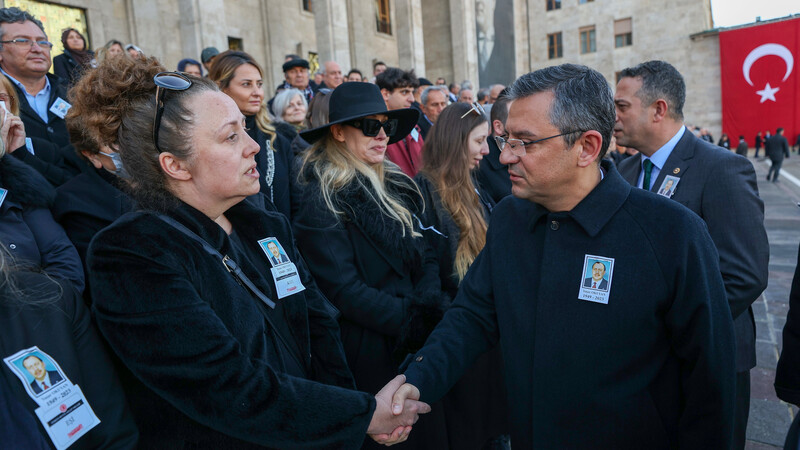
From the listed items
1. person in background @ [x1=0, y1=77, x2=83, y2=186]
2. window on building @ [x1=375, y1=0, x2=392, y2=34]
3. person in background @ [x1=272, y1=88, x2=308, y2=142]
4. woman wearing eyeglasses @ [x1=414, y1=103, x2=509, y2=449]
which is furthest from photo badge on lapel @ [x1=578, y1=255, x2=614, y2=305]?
window on building @ [x1=375, y1=0, x2=392, y2=34]

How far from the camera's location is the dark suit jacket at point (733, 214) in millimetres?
2375

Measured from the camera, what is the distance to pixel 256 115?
4.40m

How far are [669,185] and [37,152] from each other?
3737 millimetres

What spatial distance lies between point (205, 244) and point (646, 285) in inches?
Answer: 57.5

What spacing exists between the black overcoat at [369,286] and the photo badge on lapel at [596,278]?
3.76 feet

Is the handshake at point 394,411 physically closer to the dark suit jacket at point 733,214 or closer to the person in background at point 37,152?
the dark suit jacket at point 733,214

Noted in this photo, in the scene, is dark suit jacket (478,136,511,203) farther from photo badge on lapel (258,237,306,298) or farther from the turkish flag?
the turkish flag

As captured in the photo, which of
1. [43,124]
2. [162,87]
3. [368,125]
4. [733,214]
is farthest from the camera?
[43,124]

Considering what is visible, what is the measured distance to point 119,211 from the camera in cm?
244

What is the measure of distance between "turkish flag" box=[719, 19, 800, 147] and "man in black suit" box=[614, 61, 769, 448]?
34.7 m

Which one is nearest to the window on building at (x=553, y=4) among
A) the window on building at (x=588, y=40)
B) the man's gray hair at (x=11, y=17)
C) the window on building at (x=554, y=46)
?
the window on building at (x=554, y=46)

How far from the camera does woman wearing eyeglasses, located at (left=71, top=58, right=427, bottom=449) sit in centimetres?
154

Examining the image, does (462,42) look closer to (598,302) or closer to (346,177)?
(346,177)

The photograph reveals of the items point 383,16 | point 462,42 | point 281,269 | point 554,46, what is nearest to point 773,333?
point 281,269
